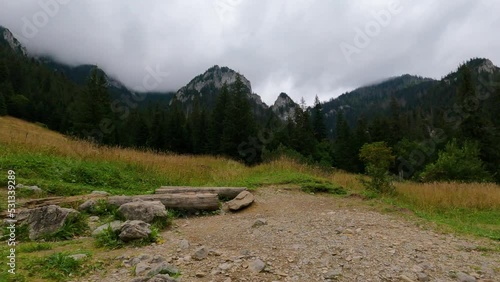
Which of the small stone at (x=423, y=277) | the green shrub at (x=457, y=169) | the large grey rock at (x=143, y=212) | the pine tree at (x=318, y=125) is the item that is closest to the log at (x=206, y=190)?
the large grey rock at (x=143, y=212)

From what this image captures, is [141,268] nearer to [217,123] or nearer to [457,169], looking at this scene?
[457,169]

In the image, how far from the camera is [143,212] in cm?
631

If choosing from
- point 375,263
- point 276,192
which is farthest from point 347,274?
point 276,192

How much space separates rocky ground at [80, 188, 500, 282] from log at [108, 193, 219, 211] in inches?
20.6

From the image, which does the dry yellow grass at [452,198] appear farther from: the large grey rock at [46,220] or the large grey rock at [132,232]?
the large grey rock at [46,220]

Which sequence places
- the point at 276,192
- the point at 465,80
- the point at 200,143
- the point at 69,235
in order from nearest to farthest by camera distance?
the point at 69,235
the point at 276,192
the point at 465,80
the point at 200,143

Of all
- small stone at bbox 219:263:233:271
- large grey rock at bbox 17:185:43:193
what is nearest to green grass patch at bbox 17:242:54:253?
small stone at bbox 219:263:233:271

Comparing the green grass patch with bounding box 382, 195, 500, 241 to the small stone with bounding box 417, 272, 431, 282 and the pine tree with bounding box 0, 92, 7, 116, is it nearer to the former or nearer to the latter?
the small stone with bounding box 417, 272, 431, 282

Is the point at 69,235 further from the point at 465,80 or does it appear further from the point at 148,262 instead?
the point at 465,80

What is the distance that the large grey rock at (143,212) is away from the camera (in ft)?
20.5

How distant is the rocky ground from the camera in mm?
4039

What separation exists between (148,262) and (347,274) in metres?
2.70

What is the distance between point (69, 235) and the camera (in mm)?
5629

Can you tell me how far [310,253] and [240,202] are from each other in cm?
421
